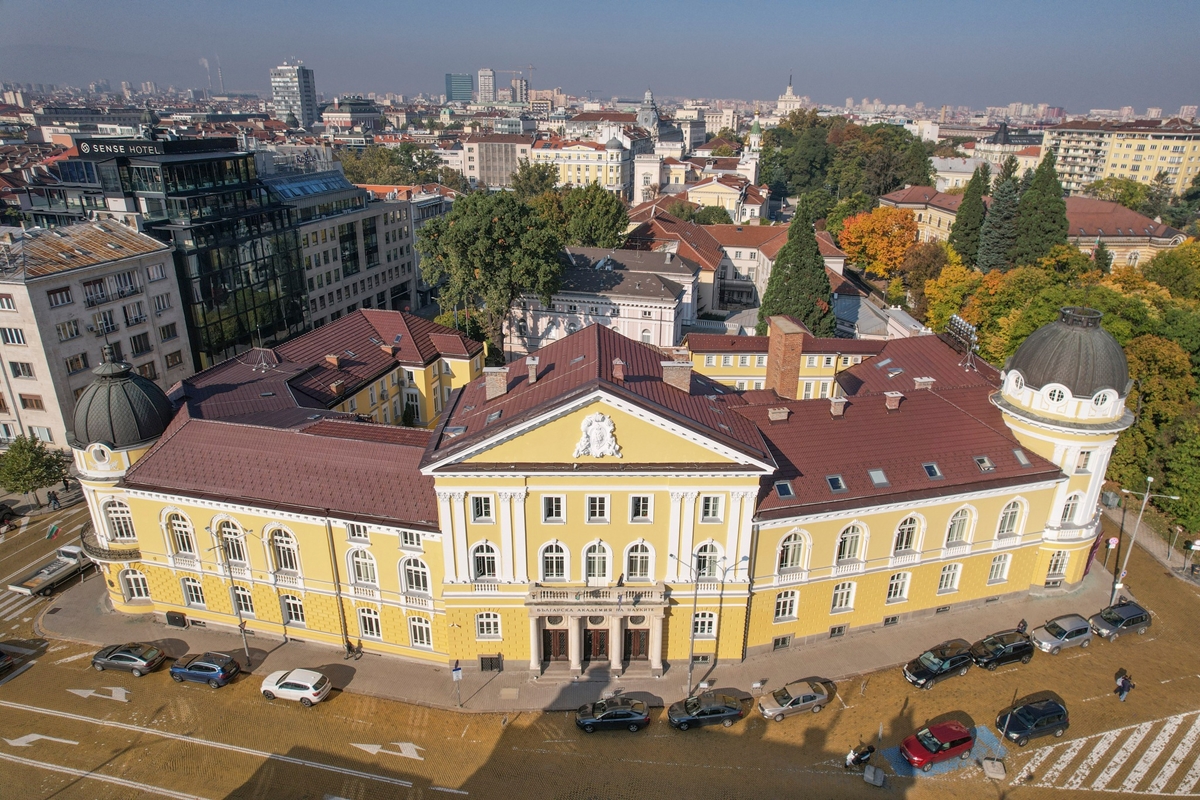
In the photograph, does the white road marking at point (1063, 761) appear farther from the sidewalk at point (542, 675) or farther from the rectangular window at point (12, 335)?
the rectangular window at point (12, 335)

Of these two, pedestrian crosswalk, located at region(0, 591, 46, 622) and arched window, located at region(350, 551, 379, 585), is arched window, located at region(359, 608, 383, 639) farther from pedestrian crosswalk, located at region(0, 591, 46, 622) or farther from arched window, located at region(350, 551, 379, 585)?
pedestrian crosswalk, located at region(0, 591, 46, 622)

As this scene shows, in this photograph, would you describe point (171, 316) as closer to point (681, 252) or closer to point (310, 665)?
point (310, 665)

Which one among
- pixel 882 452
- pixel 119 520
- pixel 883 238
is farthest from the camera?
pixel 883 238

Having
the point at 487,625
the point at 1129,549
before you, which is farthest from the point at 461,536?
the point at 1129,549

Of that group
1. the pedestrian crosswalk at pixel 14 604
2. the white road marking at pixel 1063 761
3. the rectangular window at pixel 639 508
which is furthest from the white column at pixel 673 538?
the pedestrian crosswalk at pixel 14 604

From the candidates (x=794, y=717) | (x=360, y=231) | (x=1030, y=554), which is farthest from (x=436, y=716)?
(x=360, y=231)

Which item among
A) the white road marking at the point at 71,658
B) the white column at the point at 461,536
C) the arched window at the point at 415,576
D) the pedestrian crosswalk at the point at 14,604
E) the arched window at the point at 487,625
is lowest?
the pedestrian crosswalk at the point at 14,604

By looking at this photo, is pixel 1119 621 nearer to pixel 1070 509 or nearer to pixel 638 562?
pixel 1070 509
